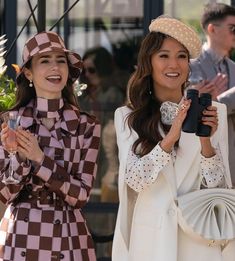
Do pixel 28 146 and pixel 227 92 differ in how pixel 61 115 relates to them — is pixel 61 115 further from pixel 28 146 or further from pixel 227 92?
pixel 227 92

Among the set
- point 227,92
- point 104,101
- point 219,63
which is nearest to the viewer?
point 227,92

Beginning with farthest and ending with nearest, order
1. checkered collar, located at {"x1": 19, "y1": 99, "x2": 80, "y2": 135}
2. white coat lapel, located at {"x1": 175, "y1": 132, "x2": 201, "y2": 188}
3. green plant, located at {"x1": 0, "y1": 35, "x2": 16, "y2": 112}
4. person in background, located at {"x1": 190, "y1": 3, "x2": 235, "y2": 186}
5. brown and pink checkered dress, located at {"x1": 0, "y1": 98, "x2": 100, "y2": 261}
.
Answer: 1. person in background, located at {"x1": 190, "y1": 3, "x2": 235, "y2": 186}
2. green plant, located at {"x1": 0, "y1": 35, "x2": 16, "y2": 112}
3. checkered collar, located at {"x1": 19, "y1": 99, "x2": 80, "y2": 135}
4. brown and pink checkered dress, located at {"x1": 0, "y1": 98, "x2": 100, "y2": 261}
5. white coat lapel, located at {"x1": 175, "y1": 132, "x2": 201, "y2": 188}

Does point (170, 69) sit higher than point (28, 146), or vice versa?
point (170, 69)

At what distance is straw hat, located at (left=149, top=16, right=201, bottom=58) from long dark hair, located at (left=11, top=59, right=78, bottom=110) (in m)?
0.53

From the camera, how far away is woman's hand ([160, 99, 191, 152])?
190 inches

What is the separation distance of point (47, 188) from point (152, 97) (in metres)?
0.65

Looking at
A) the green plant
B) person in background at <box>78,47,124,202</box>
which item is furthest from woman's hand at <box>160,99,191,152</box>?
person in background at <box>78,47,124,202</box>

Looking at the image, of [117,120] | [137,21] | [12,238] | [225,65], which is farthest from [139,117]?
[137,21]

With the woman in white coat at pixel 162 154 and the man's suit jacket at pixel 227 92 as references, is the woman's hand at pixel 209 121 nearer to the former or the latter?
the woman in white coat at pixel 162 154

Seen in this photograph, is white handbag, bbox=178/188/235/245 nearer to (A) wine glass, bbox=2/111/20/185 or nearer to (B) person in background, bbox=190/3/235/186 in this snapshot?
(A) wine glass, bbox=2/111/20/185

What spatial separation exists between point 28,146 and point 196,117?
0.80 meters

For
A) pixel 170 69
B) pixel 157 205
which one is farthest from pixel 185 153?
pixel 170 69

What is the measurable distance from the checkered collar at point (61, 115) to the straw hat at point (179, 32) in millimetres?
549

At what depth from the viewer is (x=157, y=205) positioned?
5020mm
